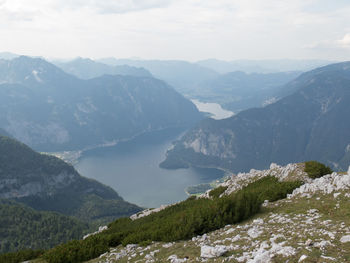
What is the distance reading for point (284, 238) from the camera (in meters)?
20.1

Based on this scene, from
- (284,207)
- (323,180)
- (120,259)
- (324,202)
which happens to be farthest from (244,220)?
(120,259)

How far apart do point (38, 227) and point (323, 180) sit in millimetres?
172802

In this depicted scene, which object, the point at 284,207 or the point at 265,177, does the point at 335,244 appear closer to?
the point at 284,207

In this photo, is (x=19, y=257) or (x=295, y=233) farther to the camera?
(x=19, y=257)

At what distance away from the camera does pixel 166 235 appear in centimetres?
2917

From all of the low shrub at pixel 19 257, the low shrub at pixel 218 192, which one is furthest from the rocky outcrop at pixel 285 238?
the low shrub at pixel 218 192

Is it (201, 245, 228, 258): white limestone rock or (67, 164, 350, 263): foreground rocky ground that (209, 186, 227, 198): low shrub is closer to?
(67, 164, 350, 263): foreground rocky ground

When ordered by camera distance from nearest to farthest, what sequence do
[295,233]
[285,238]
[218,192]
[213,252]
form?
[213,252], [285,238], [295,233], [218,192]

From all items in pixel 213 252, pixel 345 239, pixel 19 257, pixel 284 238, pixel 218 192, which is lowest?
pixel 19 257

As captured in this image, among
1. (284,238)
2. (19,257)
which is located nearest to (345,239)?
(284,238)

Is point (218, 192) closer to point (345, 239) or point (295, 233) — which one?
point (295, 233)

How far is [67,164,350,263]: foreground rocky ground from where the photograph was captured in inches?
667

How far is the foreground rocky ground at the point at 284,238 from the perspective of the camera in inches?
667

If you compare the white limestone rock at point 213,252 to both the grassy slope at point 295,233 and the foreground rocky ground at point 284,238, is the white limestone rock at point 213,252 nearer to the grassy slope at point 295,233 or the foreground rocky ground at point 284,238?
the foreground rocky ground at point 284,238
